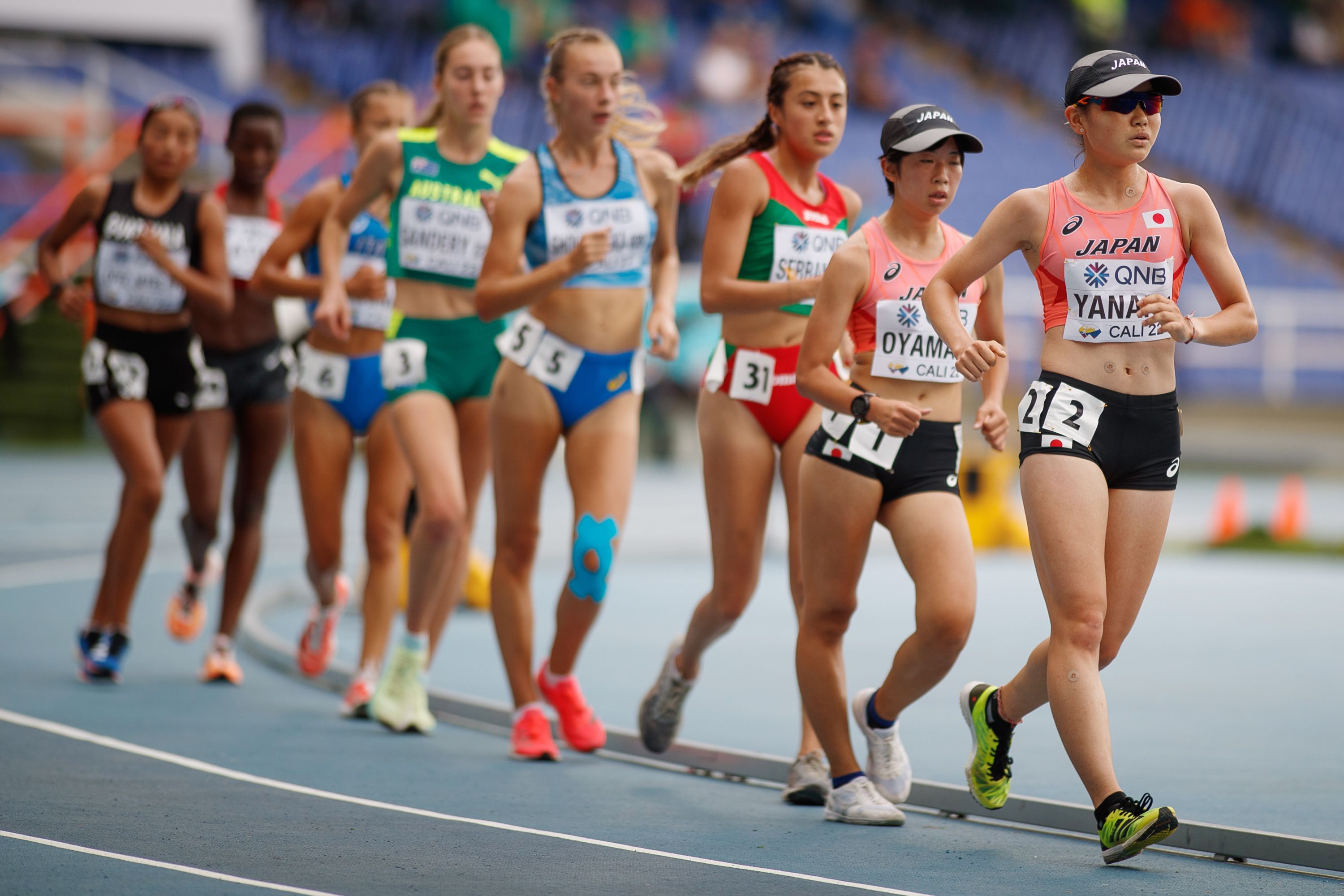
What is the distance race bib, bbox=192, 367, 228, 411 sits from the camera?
8398 millimetres

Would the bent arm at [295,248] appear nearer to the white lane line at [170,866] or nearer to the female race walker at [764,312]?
the female race walker at [764,312]

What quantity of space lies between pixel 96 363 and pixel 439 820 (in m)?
3.73

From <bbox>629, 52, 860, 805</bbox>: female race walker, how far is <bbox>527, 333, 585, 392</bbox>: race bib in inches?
23.2

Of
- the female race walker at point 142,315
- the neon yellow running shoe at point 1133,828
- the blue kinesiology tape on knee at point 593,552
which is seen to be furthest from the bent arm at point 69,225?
the neon yellow running shoe at point 1133,828

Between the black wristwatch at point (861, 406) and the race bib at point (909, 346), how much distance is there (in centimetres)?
24

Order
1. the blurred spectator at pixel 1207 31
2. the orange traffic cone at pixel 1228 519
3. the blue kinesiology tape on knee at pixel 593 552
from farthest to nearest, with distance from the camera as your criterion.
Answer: the blurred spectator at pixel 1207 31 → the orange traffic cone at pixel 1228 519 → the blue kinesiology tape on knee at pixel 593 552

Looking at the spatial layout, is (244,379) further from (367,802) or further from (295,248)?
(367,802)

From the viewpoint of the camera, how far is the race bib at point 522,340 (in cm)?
657

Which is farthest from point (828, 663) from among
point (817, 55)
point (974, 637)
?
point (974, 637)

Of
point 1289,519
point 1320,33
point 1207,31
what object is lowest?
point 1289,519

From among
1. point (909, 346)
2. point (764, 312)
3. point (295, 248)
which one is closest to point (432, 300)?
point (295, 248)

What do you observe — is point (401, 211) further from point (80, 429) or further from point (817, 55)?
point (80, 429)

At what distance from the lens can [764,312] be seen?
6164mm

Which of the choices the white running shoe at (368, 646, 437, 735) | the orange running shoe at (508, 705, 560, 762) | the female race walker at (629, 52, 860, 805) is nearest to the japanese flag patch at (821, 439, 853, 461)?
the female race walker at (629, 52, 860, 805)
